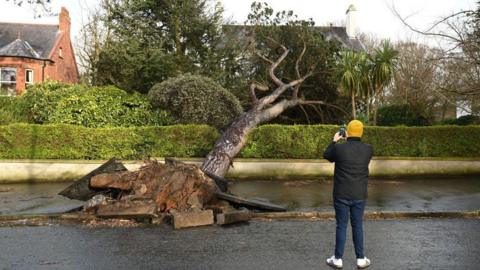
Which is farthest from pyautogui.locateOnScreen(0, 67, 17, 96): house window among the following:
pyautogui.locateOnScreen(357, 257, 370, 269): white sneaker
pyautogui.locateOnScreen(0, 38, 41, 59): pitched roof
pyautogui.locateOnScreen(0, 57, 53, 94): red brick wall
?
pyautogui.locateOnScreen(357, 257, 370, 269): white sneaker

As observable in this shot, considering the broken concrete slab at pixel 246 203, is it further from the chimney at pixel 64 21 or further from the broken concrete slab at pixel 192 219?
the chimney at pixel 64 21

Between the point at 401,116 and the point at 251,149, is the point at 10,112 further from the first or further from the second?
the point at 401,116

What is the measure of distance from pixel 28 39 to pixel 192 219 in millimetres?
30514

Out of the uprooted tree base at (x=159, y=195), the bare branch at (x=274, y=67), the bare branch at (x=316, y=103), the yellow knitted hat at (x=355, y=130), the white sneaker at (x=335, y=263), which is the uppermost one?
the bare branch at (x=274, y=67)

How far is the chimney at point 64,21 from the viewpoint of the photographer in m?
35.0

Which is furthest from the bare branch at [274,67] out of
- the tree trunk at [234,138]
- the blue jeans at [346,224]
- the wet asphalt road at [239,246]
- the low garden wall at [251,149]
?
the blue jeans at [346,224]

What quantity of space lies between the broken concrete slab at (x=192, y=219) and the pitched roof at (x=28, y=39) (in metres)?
27.5

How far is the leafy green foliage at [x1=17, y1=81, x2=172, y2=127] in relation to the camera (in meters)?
15.7

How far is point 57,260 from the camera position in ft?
19.4

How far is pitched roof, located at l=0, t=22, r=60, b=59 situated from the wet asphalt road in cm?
2676

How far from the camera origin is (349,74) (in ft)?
55.5

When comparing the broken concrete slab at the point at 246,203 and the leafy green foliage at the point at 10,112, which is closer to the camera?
the broken concrete slab at the point at 246,203

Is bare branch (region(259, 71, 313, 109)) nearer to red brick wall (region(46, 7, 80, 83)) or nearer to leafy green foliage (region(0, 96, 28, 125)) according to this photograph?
leafy green foliage (region(0, 96, 28, 125))

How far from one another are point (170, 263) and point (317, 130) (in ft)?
33.2
